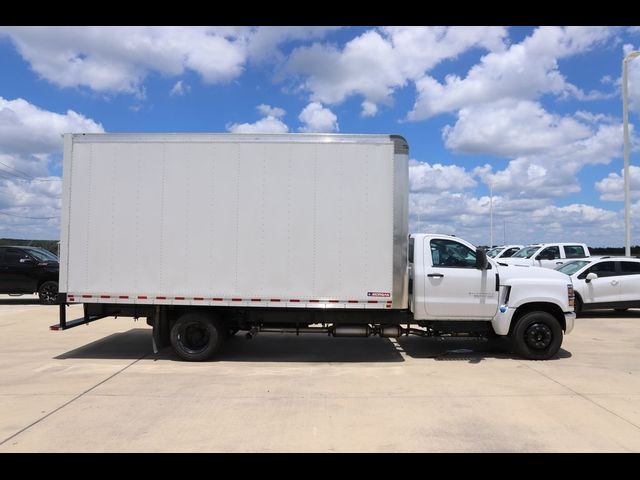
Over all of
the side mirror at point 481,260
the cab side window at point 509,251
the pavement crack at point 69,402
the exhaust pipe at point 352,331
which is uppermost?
the cab side window at point 509,251

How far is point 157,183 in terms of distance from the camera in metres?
7.87

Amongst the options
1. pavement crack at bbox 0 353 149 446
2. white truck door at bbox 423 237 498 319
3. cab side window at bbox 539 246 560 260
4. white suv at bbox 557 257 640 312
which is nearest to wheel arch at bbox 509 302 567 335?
Answer: white truck door at bbox 423 237 498 319

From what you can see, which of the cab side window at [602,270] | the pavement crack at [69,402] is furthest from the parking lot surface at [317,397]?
the cab side window at [602,270]

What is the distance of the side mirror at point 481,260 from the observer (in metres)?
7.95

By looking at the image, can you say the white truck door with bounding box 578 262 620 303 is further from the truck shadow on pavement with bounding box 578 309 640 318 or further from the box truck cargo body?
the box truck cargo body

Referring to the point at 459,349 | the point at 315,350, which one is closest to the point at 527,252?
the point at 459,349

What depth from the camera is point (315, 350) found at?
30.0ft

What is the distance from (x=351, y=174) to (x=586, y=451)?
469 cm

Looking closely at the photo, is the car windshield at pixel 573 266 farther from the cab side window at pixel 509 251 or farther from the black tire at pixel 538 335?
the cab side window at pixel 509 251

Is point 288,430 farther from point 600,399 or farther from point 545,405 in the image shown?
point 600,399

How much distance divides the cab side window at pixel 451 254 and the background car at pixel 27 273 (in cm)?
1114

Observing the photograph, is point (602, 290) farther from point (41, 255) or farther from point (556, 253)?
point (41, 255)

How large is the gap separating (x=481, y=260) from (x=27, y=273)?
1273 centimetres
